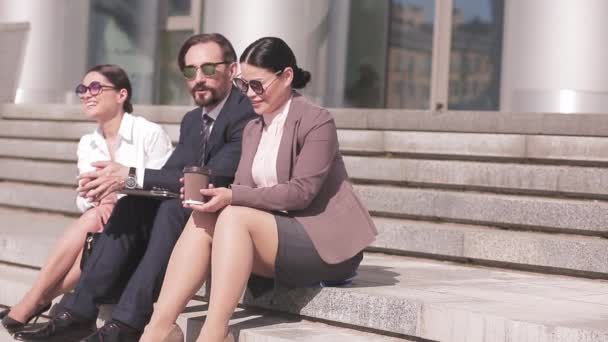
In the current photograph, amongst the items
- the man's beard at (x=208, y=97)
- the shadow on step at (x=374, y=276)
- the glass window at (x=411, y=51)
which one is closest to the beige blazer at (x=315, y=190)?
the shadow on step at (x=374, y=276)

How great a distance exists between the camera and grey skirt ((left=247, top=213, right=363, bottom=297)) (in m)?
4.47

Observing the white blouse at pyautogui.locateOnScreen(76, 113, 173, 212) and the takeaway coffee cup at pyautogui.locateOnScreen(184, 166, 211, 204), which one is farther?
the white blouse at pyautogui.locateOnScreen(76, 113, 173, 212)

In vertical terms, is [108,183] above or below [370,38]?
below

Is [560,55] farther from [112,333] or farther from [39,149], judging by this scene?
[112,333]

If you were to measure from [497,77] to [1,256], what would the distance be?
5.95m

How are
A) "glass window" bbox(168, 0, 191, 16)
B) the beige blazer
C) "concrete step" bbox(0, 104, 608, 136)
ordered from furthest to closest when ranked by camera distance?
"glass window" bbox(168, 0, 191, 16)
"concrete step" bbox(0, 104, 608, 136)
the beige blazer

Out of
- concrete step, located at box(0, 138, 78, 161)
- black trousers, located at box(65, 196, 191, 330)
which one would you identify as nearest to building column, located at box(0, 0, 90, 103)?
concrete step, located at box(0, 138, 78, 161)

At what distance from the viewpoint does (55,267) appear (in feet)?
16.9

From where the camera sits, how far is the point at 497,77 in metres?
11.1

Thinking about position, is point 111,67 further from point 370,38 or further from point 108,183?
point 370,38

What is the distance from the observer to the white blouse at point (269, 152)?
4680mm

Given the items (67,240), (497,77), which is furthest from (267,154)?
(497,77)

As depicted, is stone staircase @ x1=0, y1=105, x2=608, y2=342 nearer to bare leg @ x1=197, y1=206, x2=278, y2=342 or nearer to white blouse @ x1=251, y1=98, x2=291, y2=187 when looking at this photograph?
bare leg @ x1=197, y1=206, x2=278, y2=342

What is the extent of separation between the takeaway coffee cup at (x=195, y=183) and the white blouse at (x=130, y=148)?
122 cm
